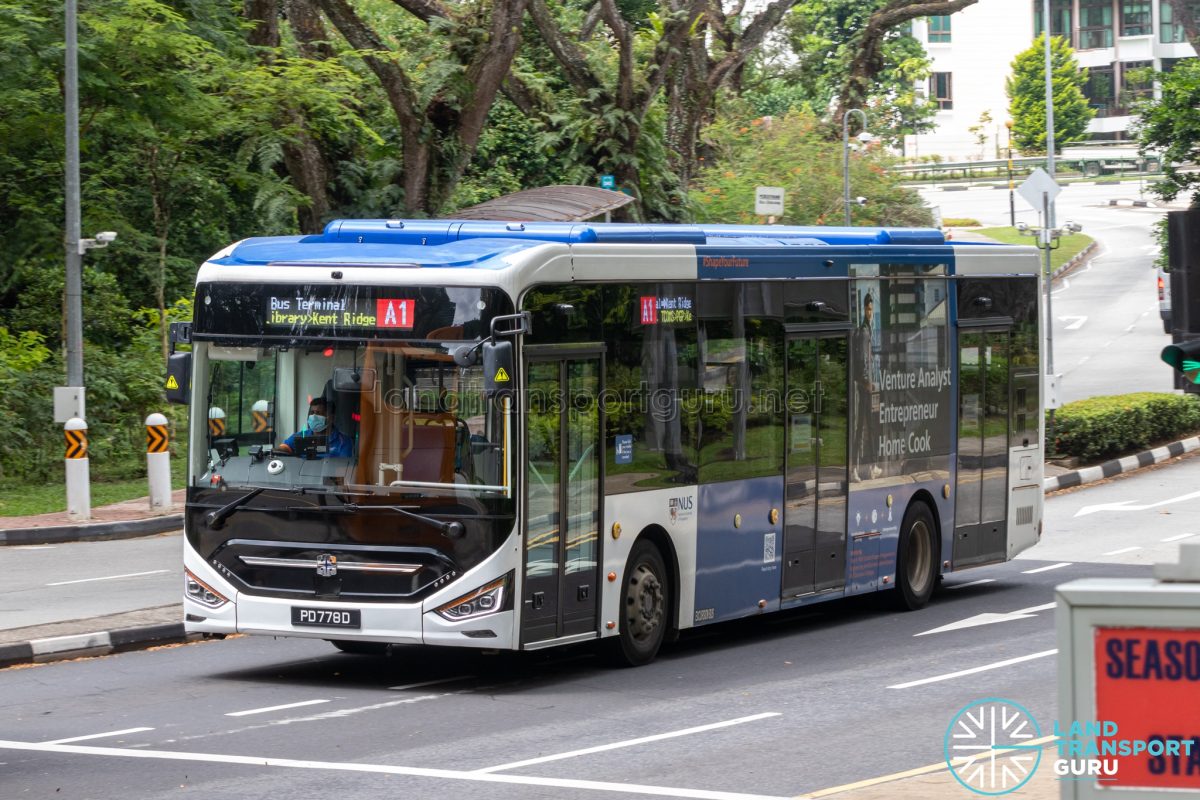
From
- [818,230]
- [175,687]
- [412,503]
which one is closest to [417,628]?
[412,503]

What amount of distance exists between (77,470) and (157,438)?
108 centimetres

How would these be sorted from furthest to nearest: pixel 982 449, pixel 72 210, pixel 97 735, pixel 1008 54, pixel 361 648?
pixel 1008 54 < pixel 72 210 < pixel 982 449 < pixel 361 648 < pixel 97 735

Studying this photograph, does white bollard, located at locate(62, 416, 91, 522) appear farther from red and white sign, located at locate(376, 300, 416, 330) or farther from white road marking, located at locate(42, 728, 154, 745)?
white road marking, located at locate(42, 728, 154, 745)

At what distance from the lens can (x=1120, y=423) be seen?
29.1 m

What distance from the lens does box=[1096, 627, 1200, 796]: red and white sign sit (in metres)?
5.22

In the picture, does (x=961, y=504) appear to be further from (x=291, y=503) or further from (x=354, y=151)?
(x=354, y=151)

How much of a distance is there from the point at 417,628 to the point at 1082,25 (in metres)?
108

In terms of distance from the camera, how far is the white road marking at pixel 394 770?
8641 millimetres

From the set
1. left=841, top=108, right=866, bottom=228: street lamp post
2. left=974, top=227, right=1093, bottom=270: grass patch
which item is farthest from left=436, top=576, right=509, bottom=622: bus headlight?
left=974, top=227, right=1093, bottom=270: grass patch

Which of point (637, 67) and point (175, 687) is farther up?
point (637, 67)

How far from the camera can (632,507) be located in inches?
498

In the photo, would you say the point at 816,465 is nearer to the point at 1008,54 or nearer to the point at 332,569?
the point at 332,569

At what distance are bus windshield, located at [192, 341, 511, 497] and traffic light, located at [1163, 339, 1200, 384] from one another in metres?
4.83

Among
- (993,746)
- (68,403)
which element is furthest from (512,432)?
(68,403)
